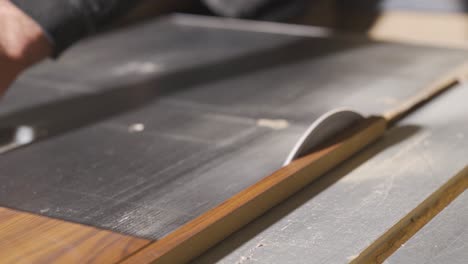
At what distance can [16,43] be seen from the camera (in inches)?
35.2

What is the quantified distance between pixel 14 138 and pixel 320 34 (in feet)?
2.35

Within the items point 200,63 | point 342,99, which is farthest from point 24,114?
point 342,99

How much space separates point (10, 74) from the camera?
34.8 inches

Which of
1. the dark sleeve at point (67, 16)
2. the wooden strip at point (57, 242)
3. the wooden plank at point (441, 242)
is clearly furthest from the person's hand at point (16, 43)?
the wooden plank at point (441, 242)

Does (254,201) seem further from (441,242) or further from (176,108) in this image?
(176,108)

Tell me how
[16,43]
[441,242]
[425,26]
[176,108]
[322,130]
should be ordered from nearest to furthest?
[441,242] < [322,130] < [16,43] < [176,108] < [425,26]

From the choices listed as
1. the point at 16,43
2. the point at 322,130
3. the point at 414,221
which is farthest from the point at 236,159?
the point at 16,43

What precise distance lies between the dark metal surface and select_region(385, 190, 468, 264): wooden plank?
195mm

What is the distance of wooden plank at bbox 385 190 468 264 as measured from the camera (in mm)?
572

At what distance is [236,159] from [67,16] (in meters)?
0.32

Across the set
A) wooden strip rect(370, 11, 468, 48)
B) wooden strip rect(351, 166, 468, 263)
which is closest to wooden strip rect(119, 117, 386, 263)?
wooden strip rect(351, 166, 468, 263)

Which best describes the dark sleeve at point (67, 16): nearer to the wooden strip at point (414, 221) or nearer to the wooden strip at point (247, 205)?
the wooden strip at point (247, 205)

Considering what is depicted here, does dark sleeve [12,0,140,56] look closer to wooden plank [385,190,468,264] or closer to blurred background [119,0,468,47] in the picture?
wooden plank [385,190,468,264]

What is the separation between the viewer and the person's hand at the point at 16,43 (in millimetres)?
878
